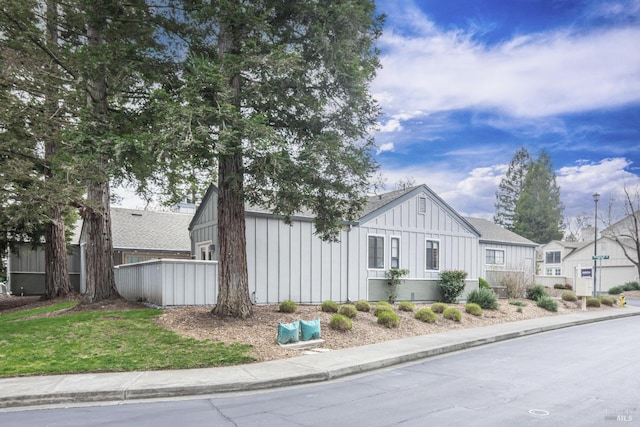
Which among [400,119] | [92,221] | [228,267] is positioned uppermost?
[400,119]

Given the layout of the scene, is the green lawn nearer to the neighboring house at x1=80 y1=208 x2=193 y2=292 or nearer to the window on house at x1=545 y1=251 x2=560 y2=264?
the neighboring house at x1=80 y1=208 x2=193 y2=292

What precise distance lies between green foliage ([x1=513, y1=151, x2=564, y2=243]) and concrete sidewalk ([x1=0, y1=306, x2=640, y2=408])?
53.2m

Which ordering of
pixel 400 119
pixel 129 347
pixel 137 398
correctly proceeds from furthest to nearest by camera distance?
pixel 400 119, pixel 129 347, pixel 137 398

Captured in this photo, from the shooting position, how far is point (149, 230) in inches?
1125

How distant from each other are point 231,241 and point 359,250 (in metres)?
7.65

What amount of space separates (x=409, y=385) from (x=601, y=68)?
15517 millimetres

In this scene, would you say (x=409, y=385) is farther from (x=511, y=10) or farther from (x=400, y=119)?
(x=400, y=119)

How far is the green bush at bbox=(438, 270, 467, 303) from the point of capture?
67.5ft

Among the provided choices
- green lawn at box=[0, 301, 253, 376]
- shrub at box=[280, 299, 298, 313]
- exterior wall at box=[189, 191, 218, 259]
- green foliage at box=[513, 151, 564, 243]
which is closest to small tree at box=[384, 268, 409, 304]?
shrub at box=[280, 299, 298, 313]

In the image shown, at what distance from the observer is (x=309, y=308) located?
49.6 feet

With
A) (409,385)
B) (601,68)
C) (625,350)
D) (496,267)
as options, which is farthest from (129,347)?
(496,267)

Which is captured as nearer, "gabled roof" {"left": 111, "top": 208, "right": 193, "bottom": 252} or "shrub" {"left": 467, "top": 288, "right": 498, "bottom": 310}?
"shrub" {"left": 467, "top": 288, "right": 498, "bottom": 310}

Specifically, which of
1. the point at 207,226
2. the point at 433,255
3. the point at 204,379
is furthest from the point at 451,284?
the point at 204,379

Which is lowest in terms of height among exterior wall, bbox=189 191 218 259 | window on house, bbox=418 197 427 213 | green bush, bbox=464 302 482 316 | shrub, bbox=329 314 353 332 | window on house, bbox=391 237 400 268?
green bush, bbox=464 302 482 316
